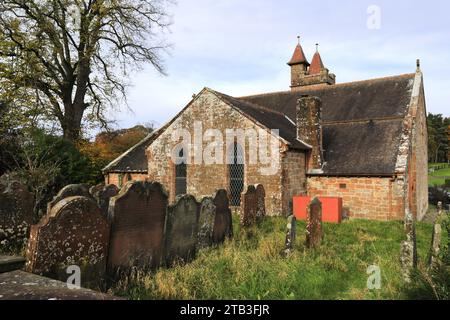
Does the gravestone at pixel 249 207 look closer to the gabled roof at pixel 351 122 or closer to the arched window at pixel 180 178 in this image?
the gabled roof at pixel 351 122

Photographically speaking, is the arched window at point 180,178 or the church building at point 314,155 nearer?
the church building at point 314,155

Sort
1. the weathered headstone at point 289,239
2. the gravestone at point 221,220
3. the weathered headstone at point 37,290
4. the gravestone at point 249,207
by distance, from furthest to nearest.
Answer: the gravestone at point 249,207, the gravestone at point 221,220, the weathered headstone at point 289,239, the weathered headstone at point 37,290

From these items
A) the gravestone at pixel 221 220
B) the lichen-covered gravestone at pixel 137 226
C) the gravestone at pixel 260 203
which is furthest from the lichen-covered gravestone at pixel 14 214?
the gravestone at pixel 260 203

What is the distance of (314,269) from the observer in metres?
6.96

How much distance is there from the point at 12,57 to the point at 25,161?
8680 millimetres

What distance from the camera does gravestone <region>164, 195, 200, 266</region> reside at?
8.22 m

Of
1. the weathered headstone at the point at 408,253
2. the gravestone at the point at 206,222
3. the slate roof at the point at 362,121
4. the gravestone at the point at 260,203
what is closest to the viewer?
the weathered headstone at the point at 408,253

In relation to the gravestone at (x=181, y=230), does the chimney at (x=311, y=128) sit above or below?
above

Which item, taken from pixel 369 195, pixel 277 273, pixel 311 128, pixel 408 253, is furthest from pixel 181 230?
pixel 311 128

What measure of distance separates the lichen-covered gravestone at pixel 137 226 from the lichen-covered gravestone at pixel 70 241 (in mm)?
388

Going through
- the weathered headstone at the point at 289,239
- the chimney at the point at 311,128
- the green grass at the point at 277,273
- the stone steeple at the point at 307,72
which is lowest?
the green grass at the point at 277,273

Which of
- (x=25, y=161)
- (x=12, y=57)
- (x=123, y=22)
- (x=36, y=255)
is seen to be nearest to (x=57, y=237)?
(x=36, y=255)

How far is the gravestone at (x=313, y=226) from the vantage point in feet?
29.5
